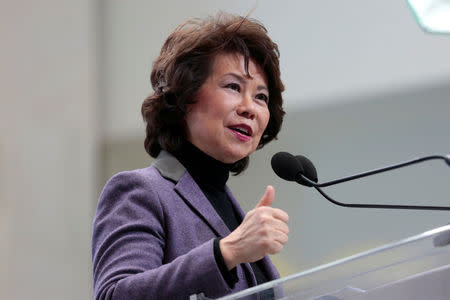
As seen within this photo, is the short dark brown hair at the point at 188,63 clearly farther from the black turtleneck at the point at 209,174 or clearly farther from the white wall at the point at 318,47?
the white wall at the point at 318,47

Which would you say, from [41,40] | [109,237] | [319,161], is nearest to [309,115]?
[319,161]

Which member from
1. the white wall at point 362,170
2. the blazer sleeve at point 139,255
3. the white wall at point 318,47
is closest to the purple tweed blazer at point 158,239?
the blazer sleeve at point 139,255

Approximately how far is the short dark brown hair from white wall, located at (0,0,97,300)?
2150mm

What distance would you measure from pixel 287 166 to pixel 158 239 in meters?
0.25

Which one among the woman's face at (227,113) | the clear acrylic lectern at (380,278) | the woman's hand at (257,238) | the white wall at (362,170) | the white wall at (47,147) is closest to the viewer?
the clear acrylic lectern at (380,278)

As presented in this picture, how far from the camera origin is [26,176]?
338 centimetres

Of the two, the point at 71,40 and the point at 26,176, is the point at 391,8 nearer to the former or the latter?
the point at 71,40

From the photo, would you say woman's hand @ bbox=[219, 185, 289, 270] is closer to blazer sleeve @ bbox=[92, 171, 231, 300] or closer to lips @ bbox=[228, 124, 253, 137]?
blazer sleeve @ bbox=[92, 171, 231, 300]

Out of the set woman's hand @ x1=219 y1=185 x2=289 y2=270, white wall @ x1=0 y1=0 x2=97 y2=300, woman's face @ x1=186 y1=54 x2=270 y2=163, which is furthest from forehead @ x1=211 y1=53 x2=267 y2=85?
white wall @ x1=0 y1=0 x2=97 y2=300

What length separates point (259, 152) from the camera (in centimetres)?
301

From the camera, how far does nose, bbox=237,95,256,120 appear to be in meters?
1.29

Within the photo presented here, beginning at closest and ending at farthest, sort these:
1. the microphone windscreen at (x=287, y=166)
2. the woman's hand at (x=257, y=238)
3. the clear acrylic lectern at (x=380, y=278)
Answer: the clear acrylic lectern at (x=380, y=278) < the woman's hand at (x=257, y=238) < the microphone windscreen at (x=287, y=166)

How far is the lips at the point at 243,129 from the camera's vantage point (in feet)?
4.24

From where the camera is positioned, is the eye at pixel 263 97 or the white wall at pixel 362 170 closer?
the eye at pixel 263 97
